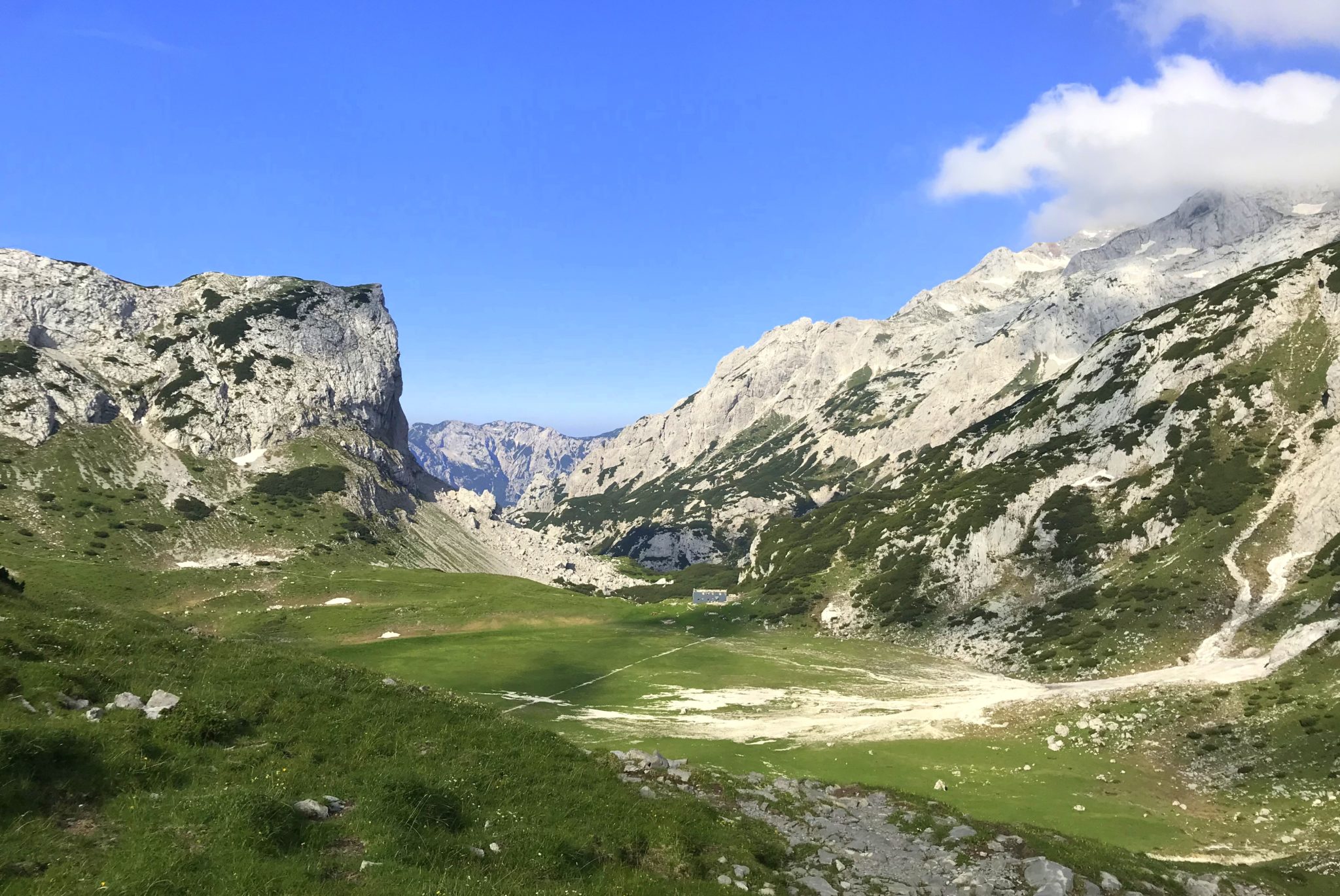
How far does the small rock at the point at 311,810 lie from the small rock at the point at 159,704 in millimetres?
5266

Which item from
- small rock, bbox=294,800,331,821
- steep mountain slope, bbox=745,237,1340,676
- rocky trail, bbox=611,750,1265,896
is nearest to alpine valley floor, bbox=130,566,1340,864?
rocky trail, bbox=611,750,1265,896

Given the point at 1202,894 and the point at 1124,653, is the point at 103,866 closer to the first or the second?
the point at 1202,894

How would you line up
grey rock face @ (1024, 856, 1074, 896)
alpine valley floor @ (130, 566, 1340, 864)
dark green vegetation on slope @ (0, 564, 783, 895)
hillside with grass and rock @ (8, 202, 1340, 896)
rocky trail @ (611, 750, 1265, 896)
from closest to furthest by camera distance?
1. dark green vegetation on slope @ (0, 564, 783, 895)
2. hillside with grass and rock @ (8, 202, 1340, 896)
3. rocky trail @ (611, 750, 1265, 896)
4. grey rock face @ (1024, 856, 1074, 896)
5. alpine valley floor @ (130, 566, 1340, 864)

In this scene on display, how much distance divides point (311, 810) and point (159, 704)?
6.23 m

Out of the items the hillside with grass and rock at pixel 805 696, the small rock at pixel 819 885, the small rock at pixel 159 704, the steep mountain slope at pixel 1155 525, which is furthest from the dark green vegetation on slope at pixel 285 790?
the steep mountain slope at pixel 1155 525

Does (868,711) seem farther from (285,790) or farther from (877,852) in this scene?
(285,790)

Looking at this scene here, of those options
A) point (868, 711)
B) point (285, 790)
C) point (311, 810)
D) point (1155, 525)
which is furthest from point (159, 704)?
point (1155, 525)

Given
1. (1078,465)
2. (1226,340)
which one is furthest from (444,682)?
(1226,340)

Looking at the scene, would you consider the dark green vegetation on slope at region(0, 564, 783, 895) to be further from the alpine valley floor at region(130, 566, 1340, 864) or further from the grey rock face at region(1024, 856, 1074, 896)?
the alpine valley floor at region(130, 566, 1340, 864)

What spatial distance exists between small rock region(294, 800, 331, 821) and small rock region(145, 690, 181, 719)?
527 cm

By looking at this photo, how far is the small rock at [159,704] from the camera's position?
61.5 feet

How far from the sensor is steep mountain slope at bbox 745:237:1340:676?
347 ft

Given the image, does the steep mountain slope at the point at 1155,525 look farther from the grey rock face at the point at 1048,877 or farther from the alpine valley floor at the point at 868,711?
the grey rock face at the point at 1048,877

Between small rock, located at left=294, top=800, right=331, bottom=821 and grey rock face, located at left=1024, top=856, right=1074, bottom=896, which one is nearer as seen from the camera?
small rock, located at left=294, top=800, right=331, bottom=821
